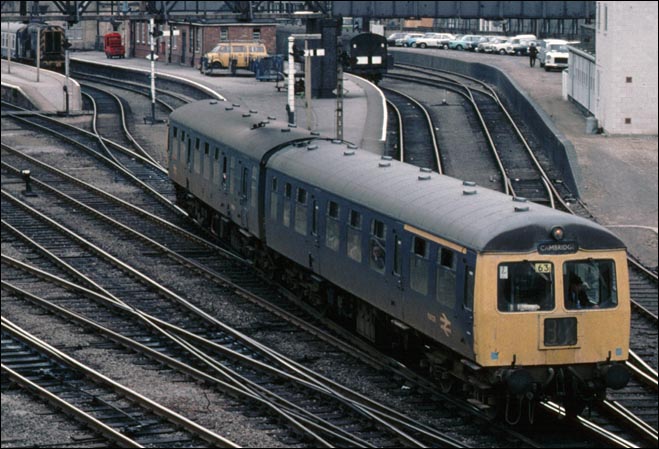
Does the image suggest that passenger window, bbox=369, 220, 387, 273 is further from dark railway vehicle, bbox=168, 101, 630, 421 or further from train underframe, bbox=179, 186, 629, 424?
train underframe, bbox=179, 186, 629, 424

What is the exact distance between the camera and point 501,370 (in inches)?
722

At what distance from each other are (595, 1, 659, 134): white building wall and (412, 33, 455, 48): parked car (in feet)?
163

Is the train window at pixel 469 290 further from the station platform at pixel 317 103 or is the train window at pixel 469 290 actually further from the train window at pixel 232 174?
the station platform at pixel 317 103

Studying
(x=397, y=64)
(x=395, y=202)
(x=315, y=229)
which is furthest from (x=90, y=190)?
(x=397, y=64)

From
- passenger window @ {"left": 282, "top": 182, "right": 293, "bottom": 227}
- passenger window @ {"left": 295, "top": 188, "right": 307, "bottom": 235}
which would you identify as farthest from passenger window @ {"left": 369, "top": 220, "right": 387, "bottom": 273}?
passenger window @ {"left": 282, "top": 182, "right": 293, "bottom": 227}

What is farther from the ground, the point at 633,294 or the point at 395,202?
the point at 395,202

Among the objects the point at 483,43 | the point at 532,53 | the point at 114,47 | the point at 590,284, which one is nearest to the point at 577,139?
the point at 532,53

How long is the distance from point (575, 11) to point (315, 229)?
246 feet

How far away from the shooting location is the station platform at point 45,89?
196 ft

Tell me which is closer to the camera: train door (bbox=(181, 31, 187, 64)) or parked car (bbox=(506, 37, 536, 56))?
train door (bbox=(181, 31, 187, 64))

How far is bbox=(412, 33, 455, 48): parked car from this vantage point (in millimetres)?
99250

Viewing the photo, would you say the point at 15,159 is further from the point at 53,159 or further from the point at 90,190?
the point at 90,190

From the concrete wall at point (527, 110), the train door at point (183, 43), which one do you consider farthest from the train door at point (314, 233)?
the train door at point (183, 43)

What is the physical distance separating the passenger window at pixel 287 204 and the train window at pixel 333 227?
2.05 meters
